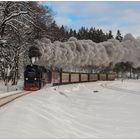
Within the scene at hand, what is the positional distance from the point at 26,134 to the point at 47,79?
122 feet

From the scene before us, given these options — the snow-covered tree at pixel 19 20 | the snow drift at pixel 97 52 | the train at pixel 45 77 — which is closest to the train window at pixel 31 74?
the train at pixel 45 77

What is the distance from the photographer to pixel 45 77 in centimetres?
5031

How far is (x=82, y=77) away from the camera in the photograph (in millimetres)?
78938

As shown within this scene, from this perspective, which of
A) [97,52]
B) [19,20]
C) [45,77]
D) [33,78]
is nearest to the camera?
[19,20]

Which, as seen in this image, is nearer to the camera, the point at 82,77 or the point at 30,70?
the point at 30,70

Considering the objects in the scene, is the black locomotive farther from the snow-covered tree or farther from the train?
the snow-covered tree

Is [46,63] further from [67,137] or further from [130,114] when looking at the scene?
[67,137]

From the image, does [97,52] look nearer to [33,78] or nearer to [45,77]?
[45,77]

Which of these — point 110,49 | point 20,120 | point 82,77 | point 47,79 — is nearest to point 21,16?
point 47,79

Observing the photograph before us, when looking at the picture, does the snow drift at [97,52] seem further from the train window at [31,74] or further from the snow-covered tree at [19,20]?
the snow-covered tree at [19,20]

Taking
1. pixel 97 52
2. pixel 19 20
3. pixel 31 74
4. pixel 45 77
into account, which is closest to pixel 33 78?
pixel 31 74

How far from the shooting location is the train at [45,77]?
45.5 metres

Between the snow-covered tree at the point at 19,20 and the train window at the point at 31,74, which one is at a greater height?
the snow-covered tree at the point at 19,20

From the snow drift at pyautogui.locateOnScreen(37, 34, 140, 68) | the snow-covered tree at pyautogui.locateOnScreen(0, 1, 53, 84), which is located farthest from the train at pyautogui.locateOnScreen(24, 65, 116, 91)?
the snow-covered tree at pyautogui.locateOnScreen(0, 1, 53, 84)
